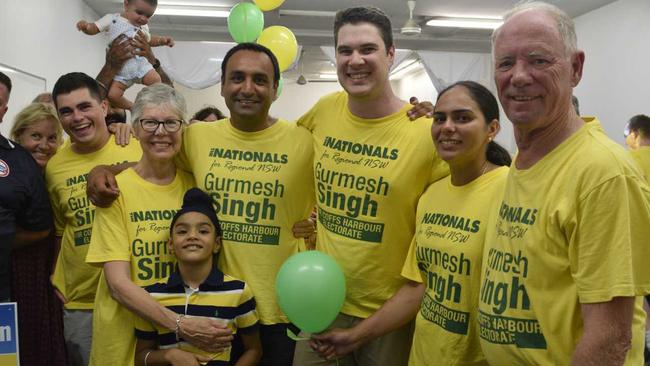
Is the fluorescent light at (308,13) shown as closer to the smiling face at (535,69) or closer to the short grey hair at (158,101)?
the short grey hair at (158,101)

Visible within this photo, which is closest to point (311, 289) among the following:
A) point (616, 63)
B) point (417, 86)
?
point (616, 63)

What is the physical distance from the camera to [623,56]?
24.5 ft

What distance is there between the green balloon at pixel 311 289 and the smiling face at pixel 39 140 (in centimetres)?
153

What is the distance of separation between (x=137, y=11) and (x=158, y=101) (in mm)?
1801

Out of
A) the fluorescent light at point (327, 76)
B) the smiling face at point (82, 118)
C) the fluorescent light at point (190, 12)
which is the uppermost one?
the fluorescent light at point (190, 12)

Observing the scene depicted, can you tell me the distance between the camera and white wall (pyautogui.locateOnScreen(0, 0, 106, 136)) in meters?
5.30

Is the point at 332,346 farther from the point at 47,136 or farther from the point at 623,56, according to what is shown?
the point at 623,56

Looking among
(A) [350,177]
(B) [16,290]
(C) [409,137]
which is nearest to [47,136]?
(B) [16,290]

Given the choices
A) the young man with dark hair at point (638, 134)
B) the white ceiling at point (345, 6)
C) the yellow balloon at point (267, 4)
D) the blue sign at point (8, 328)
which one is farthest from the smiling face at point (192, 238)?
the white ceiling at point (345, 6)

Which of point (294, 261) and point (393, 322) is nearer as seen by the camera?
point (294, 261)

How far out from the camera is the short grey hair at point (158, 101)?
84.2 inches

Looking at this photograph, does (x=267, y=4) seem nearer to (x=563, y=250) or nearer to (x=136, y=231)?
(x=136, y=231)

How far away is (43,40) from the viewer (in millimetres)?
6180

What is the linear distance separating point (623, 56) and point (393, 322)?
277 inches
